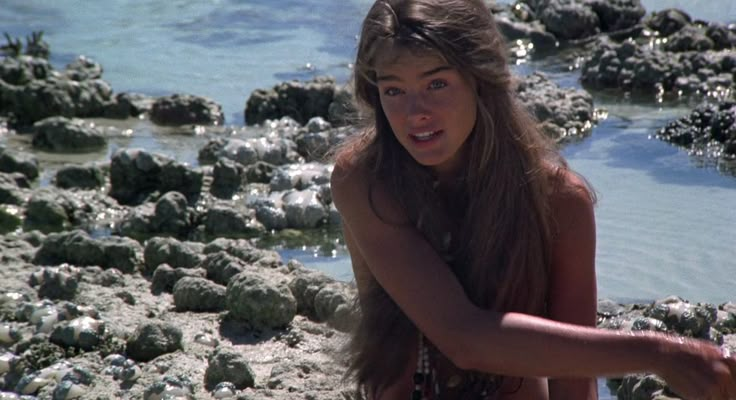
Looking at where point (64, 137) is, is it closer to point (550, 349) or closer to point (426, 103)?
point (426, 103)

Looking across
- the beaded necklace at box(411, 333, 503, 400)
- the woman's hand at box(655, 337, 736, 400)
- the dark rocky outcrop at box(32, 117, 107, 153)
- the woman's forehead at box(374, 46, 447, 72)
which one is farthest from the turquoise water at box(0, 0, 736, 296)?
the woman's hand at box(655, 337, 736, 400)

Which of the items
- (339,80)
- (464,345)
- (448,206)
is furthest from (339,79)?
(464,345)

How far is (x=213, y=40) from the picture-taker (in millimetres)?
11891

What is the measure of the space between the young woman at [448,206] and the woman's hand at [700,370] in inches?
15.2

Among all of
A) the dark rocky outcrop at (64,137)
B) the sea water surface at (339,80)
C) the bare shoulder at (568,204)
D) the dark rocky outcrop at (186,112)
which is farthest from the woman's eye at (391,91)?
the dark rocky outcrop at (186,112)

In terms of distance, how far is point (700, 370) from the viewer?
239 centimetres

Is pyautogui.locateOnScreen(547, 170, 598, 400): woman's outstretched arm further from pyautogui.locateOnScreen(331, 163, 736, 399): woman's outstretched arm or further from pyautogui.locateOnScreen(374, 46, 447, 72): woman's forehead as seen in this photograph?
pyautogui.locateOnScreen(374, 46, 447, 72): woman's forehead

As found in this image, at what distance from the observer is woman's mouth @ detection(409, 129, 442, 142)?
293 centimetres

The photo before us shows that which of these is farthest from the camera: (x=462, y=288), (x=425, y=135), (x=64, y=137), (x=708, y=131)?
(x=64, y=137)

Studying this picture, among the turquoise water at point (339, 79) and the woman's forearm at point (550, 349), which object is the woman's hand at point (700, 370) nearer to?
the woman's forearm at point (550, 349)

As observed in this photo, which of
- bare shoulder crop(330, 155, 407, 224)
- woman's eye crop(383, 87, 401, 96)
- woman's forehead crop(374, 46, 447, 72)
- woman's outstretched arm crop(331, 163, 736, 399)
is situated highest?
woman's forehead crop(374, 46, 447, 72)

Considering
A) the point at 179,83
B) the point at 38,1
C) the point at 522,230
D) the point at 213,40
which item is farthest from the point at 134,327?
the point at 38,1

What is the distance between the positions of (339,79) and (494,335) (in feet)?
24.3

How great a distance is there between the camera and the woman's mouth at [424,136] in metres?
2.93
